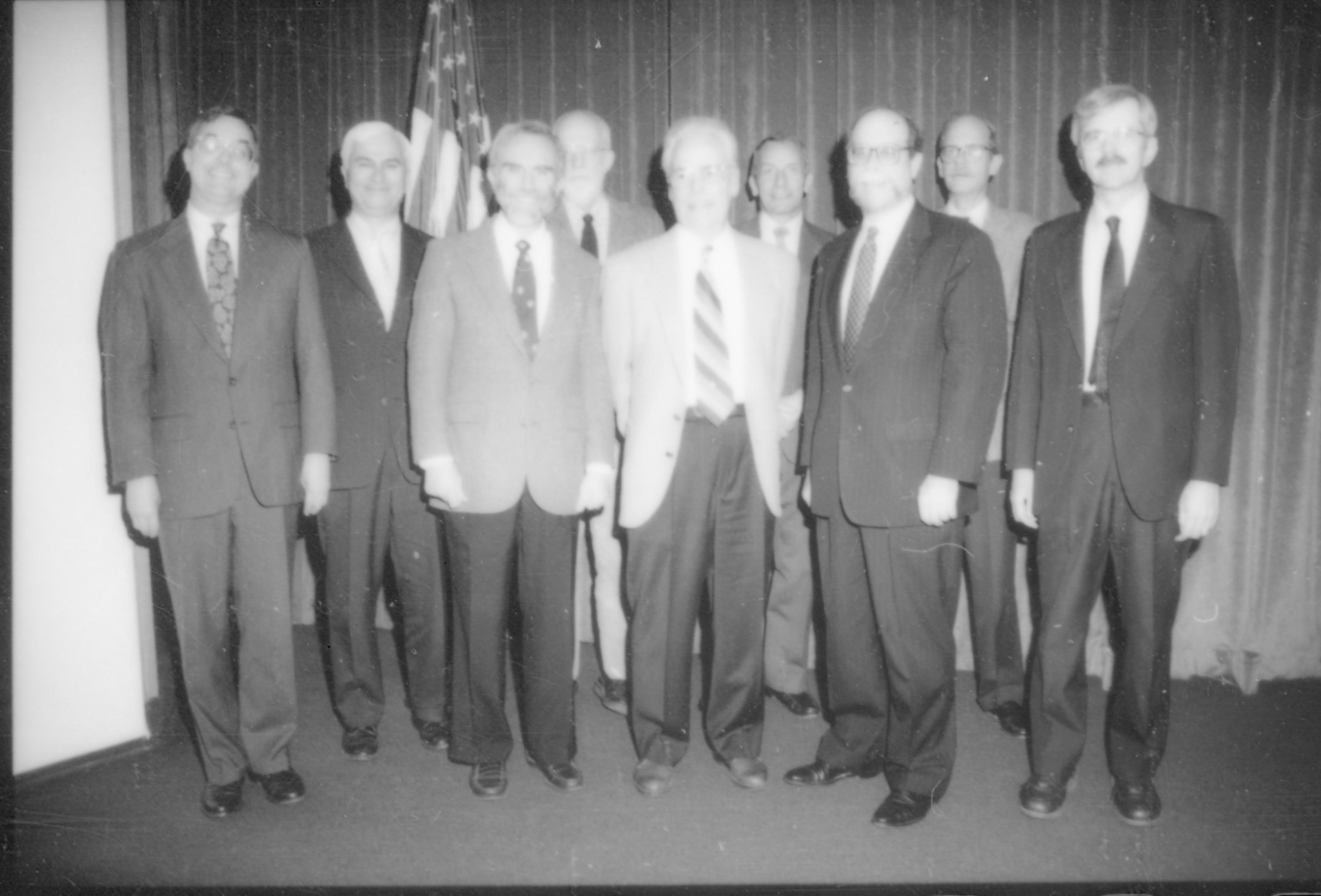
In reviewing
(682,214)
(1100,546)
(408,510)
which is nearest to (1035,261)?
(1100,546)


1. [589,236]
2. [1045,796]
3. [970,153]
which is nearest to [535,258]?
[589,236]

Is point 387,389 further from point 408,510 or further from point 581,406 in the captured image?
point 581,406

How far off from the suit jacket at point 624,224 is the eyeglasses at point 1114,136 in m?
1.46

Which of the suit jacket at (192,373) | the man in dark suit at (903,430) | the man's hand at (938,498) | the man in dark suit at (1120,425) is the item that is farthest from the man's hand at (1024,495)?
the suit jacket at (192,373)

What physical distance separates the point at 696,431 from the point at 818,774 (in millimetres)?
1113

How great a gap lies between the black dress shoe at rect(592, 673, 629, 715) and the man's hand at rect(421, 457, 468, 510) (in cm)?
123

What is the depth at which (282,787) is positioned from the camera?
8.54ft

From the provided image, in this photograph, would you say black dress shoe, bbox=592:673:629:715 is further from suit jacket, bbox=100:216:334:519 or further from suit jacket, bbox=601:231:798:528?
suit jacket, bbox=100:216:334:519

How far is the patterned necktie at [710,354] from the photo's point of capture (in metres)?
2.52

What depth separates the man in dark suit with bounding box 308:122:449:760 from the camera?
286 cm

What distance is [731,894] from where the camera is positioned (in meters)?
2.19

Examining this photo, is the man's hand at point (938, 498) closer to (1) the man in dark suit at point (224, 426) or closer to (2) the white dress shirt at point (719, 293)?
(2) the white dress shirt at point (719, 293)

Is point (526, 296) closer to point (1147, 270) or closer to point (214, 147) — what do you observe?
point (214, 147)

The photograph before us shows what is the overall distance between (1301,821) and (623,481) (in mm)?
2148
